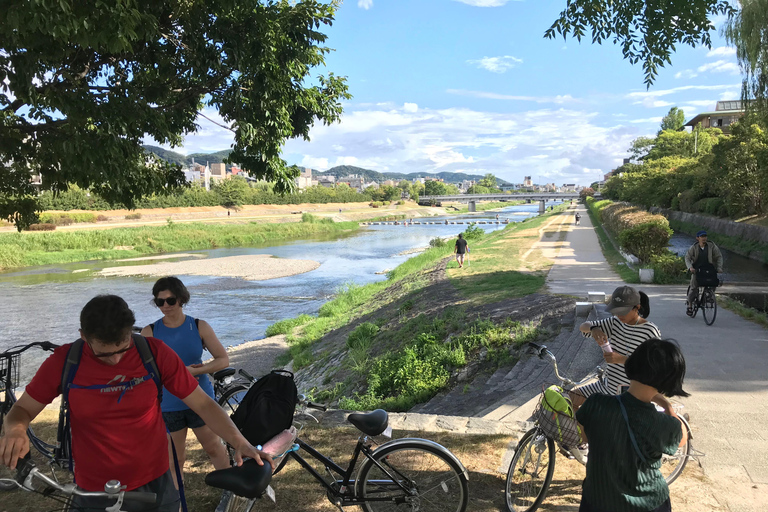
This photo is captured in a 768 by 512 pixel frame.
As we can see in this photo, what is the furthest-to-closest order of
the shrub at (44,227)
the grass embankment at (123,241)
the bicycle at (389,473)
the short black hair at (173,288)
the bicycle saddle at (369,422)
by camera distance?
the shrub at (44,227) → the grass embankment at (123,241) → the short black hair at (173,288) → the bicycle at (389,473) → the bicycle saddle at (369,422)

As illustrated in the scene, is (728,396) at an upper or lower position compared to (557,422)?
lower

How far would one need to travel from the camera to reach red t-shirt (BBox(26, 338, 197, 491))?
7.23ft

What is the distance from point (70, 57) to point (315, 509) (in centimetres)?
575

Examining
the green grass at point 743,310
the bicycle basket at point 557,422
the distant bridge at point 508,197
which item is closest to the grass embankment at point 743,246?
the green grass at point 743,310

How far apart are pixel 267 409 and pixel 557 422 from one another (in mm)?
1728

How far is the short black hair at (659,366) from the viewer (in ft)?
7.11

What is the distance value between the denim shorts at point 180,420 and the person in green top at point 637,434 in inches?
98.9

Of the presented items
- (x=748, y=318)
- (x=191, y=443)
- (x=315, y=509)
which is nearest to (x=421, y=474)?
(x=315, y=509)

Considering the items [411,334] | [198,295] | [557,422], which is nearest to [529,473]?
[557,422]

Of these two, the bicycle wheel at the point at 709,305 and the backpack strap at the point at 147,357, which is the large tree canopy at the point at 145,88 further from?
the bicycle wheel at the point at 709,305

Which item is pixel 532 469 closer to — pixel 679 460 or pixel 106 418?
pixel 679 460

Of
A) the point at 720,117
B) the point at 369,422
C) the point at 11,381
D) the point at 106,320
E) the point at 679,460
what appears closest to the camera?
the point at 106,320

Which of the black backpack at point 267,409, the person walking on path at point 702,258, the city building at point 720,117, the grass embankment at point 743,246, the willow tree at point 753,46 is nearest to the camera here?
the black backpack at point 267,409

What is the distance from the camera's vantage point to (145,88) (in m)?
6.02
